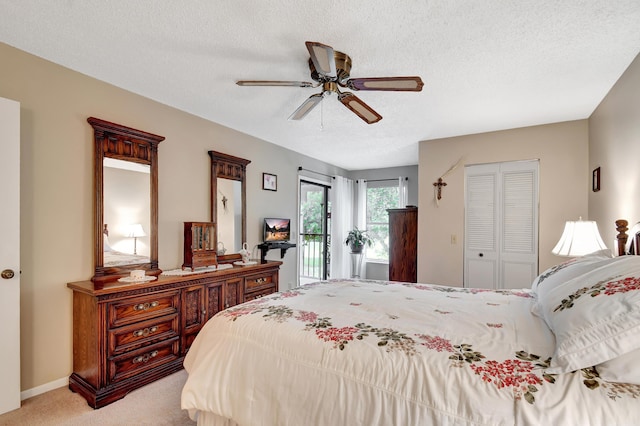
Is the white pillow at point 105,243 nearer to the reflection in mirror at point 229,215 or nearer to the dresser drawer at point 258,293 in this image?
the reflection in mirror at point 229,215

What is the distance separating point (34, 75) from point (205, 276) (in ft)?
6.50

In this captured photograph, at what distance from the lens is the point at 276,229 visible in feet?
14.5

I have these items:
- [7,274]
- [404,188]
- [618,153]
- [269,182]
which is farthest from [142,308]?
[404,188]

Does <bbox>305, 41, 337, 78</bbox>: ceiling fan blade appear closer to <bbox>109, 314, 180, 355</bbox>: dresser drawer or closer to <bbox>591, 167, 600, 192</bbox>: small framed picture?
<bbox>109, 314, 180, 355</bbox>: dresser drawer

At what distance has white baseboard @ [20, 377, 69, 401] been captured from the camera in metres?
2.19

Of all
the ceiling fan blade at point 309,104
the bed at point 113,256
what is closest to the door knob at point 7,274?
the bed at point 113,256

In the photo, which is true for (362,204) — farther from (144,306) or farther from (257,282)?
(144,306)

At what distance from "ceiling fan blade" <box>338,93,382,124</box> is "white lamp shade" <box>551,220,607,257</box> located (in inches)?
74.9

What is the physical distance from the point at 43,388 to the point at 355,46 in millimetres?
3276

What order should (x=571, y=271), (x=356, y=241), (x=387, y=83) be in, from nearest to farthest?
(x=571, y=271) → (x=387, y=83) → (x=356, y=241)

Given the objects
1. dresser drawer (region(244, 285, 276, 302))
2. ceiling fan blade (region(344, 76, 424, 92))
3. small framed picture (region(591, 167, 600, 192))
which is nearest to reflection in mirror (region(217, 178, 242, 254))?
dresser drawer (region(244, 285, 276, 302))

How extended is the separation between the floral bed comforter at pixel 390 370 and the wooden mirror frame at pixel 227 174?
6.54 ft

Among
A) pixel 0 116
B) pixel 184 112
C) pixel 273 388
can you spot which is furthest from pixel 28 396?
pixel 184 112

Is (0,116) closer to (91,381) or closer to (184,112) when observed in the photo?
(184,112)
